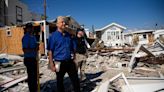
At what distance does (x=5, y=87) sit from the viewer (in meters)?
7.15

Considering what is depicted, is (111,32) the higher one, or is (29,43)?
(111,32)

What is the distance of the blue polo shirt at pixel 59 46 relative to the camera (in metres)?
5.02

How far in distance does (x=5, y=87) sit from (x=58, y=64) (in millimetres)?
3009

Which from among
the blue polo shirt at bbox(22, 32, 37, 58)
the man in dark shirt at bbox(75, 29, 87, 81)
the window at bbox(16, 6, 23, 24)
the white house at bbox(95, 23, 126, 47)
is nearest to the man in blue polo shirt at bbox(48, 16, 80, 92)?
the blue polo shirt at bbox(22, 32, 37, 58)

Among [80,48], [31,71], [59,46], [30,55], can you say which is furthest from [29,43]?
[80,48]

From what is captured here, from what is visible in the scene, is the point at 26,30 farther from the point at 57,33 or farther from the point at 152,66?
the point at 152,66

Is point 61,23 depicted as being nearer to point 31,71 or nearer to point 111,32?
point 31,71

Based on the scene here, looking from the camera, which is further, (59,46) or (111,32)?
(111,32)

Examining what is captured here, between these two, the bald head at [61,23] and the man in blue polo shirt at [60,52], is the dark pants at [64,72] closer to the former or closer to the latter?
the man in blue polo shirt at [60,52]

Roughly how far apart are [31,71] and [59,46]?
136 centimetres

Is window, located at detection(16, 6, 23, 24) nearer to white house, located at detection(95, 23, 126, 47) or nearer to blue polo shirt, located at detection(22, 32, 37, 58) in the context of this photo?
white house, located at detection(95, 23, 126, 47)

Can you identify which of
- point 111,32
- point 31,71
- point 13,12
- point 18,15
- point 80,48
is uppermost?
point 13,12

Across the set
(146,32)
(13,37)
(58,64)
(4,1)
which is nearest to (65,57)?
(58,64)

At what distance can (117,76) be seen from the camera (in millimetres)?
7469
